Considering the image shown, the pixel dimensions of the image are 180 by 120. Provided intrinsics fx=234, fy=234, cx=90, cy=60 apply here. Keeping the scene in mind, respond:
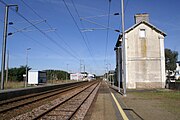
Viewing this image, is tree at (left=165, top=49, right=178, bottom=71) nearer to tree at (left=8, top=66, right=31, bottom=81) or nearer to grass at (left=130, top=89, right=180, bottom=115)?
Result: tree at (left=8, top=66, right=31, bottom=81)

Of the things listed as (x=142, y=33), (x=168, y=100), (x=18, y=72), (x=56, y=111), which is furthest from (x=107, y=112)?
(x=18, y=72)

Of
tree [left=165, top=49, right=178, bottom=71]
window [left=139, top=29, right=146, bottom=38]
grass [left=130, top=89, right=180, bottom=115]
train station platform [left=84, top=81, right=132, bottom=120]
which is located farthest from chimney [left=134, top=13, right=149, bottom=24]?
tree [left=165, top=49, right=178, bottom=71]

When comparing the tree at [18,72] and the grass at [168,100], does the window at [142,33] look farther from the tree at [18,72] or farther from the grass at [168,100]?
the tree at [18,72]

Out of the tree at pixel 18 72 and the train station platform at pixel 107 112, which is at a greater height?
the tree at pixel 18 72

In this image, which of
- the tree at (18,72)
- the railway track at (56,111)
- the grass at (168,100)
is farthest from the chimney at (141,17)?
the tree at (18,72)

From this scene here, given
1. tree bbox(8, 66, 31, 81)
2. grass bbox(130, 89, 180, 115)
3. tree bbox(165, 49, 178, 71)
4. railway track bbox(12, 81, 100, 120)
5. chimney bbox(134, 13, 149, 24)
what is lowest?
railway track bbox(12, 81, 100, 120)

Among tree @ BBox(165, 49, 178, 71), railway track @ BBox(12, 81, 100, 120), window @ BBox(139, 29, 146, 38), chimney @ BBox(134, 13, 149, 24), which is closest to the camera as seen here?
railway track @ BBox(12, 81, 100, 120)

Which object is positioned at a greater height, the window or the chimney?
the chimney

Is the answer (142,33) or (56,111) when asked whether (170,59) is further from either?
(56,111)

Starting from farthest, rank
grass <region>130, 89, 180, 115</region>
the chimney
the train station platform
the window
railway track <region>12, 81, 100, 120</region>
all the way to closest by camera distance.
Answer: the chimney, the window, grass <region>130, 89, 180, 115</region>, railway track <region>12, 81, 100, 120</region>, the train station platform

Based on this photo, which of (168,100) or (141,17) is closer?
(168,100)

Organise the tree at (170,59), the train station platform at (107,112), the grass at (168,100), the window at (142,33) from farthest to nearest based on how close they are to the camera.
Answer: the tree at (170,59) < the window at (142,33) < the grass at (168,100) < the train station platform at (107,112)

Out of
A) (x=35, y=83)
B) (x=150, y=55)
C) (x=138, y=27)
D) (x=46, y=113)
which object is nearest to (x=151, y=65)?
(x=150, y=55)

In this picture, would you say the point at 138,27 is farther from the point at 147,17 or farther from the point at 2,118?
the point at 2,118
